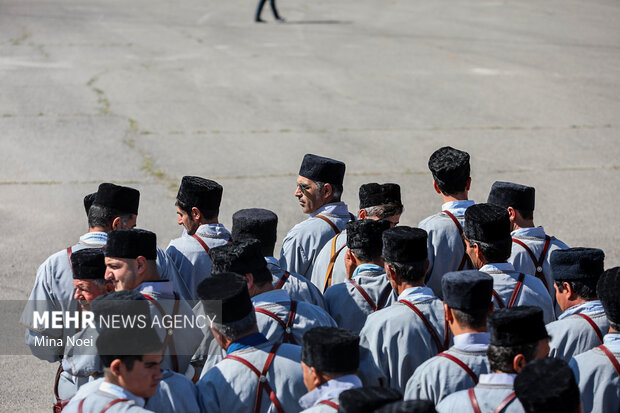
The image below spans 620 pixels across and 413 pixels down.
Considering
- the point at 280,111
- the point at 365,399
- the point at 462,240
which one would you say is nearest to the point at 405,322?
the point at 365,399

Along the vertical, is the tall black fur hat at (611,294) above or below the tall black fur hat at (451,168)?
below

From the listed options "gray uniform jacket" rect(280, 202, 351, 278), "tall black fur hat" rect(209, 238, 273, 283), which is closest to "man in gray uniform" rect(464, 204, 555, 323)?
"tall black fur hat" rect(209, 238, 273, 283)

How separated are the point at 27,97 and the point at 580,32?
1515 centimetres

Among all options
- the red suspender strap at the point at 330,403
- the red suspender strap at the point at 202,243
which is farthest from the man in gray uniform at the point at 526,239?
the red suspender strap at the point at 330,403

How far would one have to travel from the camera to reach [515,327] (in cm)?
391

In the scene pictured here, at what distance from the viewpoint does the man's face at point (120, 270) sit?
4.92 meters

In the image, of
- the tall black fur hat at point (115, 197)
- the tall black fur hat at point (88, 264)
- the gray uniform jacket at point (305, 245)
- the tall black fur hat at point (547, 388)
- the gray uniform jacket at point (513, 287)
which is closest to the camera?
the tall black fur hat at point (547, 388)

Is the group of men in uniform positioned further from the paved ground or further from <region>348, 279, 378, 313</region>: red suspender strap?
the paved ground

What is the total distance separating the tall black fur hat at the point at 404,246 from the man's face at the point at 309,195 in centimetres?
197

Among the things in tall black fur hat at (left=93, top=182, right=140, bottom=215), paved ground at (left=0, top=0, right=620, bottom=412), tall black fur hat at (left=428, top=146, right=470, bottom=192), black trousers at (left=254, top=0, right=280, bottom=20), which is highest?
black trousers at (left=254, top=0, right=280, bottom=20)

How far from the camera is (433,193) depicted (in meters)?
11.6

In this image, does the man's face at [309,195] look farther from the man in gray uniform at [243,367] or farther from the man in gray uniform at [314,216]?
the man in gray uniform at [243,367]

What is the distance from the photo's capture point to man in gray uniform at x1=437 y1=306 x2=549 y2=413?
12.6 ft

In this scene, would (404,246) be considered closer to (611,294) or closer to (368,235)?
(368,235)
